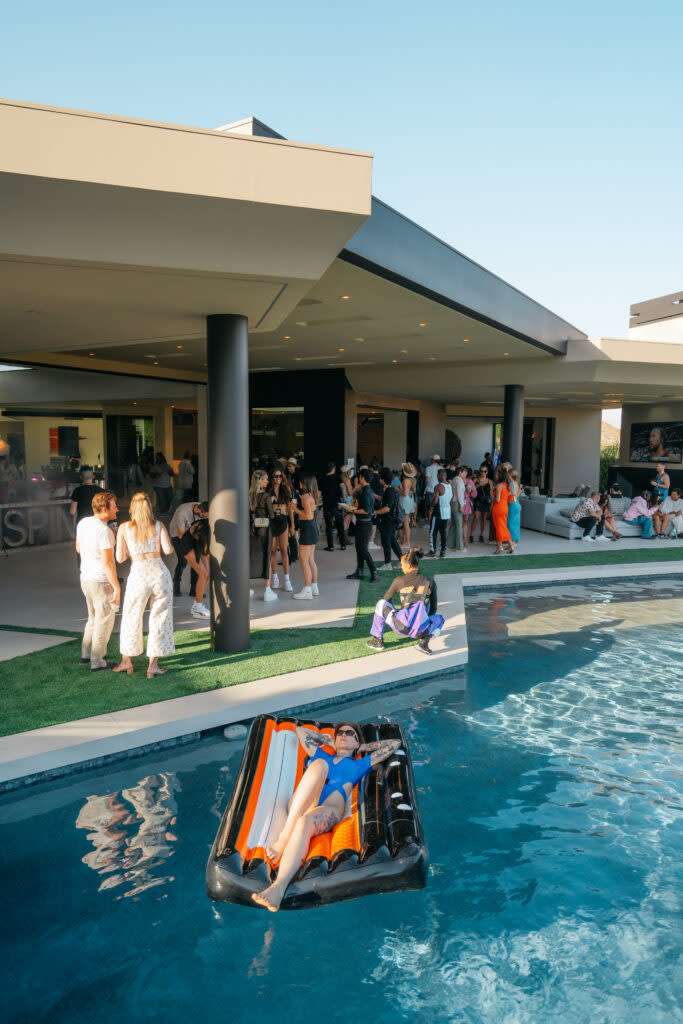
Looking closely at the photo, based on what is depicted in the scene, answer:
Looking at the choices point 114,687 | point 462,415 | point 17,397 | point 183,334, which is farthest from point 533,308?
point 462,415

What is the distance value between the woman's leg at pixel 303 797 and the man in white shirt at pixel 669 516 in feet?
53.0

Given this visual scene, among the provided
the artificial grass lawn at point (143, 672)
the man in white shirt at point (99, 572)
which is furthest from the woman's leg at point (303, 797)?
the man in white shirt at point (99, 572)

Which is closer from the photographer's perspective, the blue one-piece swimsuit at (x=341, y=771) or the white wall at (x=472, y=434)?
the blue one-piece swimsuit at (x=341, y=771)

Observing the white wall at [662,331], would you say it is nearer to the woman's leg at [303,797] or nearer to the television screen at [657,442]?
Result: the television screen at [657,442]

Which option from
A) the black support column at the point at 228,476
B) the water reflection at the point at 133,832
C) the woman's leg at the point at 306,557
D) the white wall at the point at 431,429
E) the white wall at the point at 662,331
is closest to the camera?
the water reflection at the point at 133,832

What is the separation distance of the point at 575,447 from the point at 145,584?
28.0 m

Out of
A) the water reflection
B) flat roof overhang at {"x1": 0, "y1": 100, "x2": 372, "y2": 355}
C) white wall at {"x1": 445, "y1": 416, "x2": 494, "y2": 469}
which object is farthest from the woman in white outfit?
white wall at {"x1": 445, "y1": 416, "x2": 494, "y2": 469}

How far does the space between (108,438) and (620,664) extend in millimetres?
22281

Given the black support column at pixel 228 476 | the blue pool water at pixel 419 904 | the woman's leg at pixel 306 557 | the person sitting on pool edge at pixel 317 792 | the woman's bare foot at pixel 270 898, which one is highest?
the black support column at pixel 228 476

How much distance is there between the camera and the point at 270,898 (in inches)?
139

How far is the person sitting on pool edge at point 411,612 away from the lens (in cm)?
784

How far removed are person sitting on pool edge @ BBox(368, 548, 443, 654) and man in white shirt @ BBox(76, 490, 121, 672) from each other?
2784mm

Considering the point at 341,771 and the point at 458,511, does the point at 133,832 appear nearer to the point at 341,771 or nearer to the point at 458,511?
the point at 341,771

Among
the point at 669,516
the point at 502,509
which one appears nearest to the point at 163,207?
the point at 502,509
